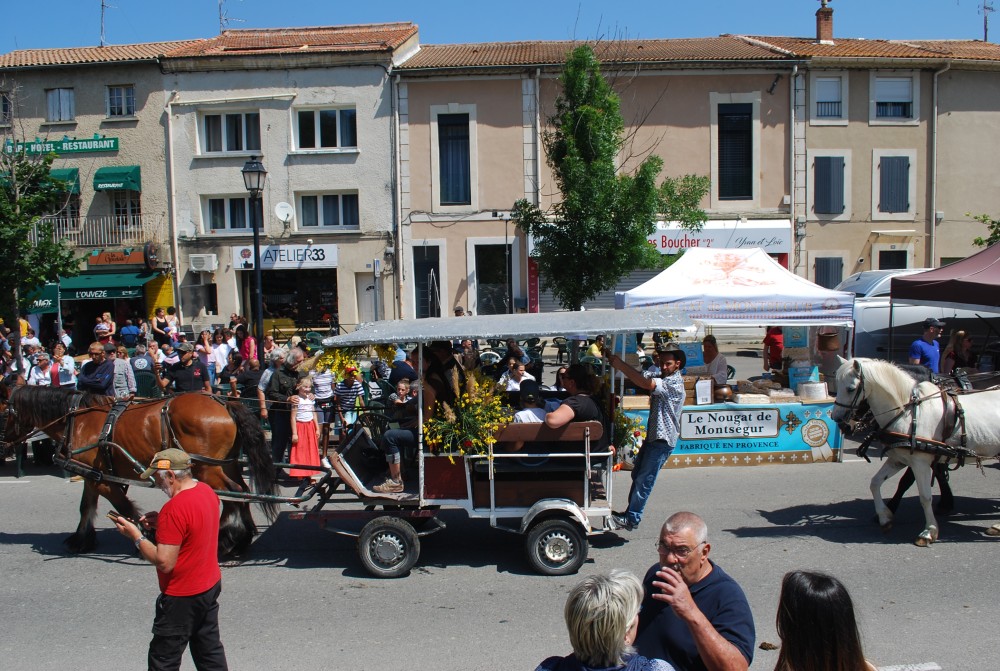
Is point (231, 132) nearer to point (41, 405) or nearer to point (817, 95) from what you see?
point (817, 95)

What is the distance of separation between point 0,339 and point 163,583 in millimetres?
16334

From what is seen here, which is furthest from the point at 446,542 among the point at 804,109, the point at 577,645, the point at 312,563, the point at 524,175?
the point at 804,109

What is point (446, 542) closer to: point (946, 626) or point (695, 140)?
point (946, 626)

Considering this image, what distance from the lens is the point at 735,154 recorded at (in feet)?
79.9

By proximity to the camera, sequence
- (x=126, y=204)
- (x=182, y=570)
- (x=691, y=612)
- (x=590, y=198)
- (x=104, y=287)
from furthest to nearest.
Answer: (x=126, y=204)
(x=104, y=287)
(x=590, y=198)
(x=182, y=570)
(x=691, y=612)

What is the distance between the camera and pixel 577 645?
2.65 metres

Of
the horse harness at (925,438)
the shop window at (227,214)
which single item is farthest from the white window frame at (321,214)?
the horse harness at (925,438)

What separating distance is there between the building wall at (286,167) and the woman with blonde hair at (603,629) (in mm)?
22431

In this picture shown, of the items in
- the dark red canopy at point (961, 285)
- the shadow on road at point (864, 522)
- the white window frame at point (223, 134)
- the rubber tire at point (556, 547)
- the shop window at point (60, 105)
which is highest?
the shop window at point (60, 105)

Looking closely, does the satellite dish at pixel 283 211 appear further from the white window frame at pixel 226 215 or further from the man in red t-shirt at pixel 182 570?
the man in red t-shirt at pixel 182 570

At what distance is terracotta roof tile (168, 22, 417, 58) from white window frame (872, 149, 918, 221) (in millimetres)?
15625

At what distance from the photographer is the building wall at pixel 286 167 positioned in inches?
955

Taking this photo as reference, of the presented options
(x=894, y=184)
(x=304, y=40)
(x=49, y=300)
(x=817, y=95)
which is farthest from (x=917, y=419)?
(x=49, y=300)

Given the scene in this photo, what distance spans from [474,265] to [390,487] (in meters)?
18.1
